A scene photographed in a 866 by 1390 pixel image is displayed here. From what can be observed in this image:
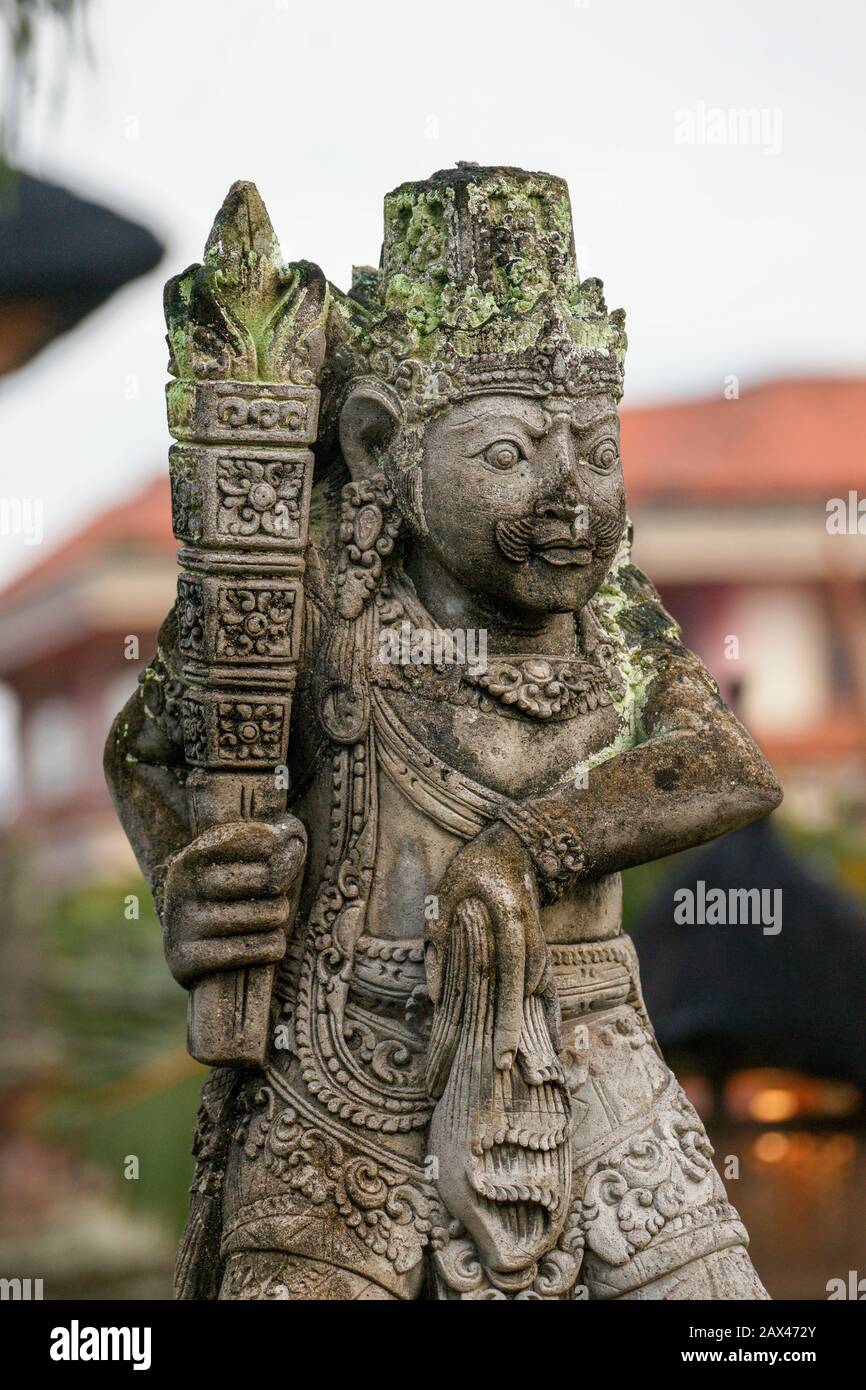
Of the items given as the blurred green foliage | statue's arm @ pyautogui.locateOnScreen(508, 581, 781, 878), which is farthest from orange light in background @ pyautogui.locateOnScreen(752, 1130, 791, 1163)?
statue's arm @ pyautogui.locateOnScreen(508, 581, 781, 878)

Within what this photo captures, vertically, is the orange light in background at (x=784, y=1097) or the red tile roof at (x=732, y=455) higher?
the red tile roof at (x=732, y=455)

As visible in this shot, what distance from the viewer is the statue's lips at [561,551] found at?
14.9 ft

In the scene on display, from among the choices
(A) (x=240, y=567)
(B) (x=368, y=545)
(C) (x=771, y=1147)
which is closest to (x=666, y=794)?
(B) (x=368, y=545)

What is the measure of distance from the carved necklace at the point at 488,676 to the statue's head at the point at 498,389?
0.12m

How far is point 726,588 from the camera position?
A: 11.0 metres

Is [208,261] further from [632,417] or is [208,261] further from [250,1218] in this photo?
[632,417]

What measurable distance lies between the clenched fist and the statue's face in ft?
2.29

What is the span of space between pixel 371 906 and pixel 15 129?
4141 mm

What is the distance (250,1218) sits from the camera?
4.57 metres

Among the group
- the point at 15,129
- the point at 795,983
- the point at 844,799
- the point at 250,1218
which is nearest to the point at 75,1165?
the point at 795,983

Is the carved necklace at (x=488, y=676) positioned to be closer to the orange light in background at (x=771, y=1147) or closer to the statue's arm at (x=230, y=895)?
the statue's arm at (x=230, y=895)

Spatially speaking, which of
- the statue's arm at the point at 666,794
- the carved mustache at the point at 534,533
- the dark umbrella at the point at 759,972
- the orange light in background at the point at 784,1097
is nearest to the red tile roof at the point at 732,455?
the dark umbrella at the point at 759,972

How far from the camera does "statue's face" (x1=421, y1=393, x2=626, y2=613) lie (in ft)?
14.9

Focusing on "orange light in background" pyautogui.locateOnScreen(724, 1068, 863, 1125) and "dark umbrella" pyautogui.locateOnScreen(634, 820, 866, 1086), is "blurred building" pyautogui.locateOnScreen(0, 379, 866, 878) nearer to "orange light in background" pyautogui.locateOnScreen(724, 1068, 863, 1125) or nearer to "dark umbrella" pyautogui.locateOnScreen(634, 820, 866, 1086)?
"dark umbrella" pyautogui.locateOnScreen(634, 820, 866, 1086)
